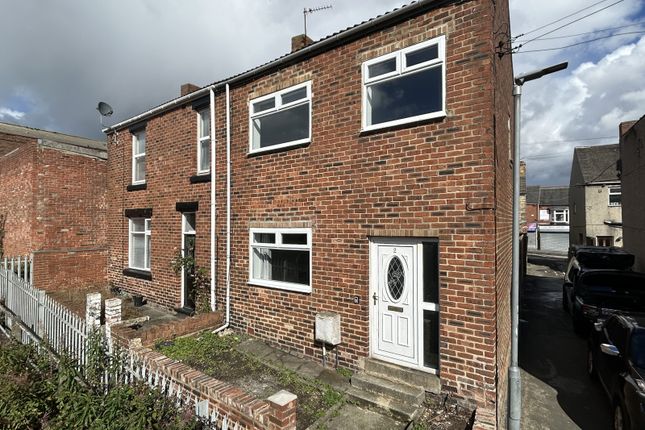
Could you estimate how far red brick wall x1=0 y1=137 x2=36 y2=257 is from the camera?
11508 mm

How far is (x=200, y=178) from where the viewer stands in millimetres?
9016

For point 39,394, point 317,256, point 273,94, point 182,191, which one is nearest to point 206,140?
point 182,191

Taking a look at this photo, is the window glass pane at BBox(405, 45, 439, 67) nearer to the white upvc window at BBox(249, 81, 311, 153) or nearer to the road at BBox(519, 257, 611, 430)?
the white upvc window at BBox(249, 81, 311, 153)

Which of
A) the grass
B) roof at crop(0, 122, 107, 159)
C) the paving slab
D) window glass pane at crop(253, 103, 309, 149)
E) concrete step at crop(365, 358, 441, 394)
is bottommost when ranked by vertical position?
the paving slab

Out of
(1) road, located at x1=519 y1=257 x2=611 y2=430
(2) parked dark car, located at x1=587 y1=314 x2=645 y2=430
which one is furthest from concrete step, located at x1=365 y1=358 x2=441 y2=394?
(2) parked dark car, located at x1=587 y1=314 x2=645 y2=430

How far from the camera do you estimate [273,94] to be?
769 cm

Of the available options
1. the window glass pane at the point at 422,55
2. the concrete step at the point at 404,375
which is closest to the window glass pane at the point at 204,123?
the window glass pane at the point at 422,55

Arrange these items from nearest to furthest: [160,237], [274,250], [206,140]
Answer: [274,250]
[206,140]
[160,237]

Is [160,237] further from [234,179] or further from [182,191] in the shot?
[234,179]

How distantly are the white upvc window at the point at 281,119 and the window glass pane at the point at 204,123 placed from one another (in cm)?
187

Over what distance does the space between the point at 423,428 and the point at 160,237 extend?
855 cm

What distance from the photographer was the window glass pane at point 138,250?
11.3 metres

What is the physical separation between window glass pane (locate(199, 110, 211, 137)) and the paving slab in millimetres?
7449

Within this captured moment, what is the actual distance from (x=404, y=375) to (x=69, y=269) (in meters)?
11.5
